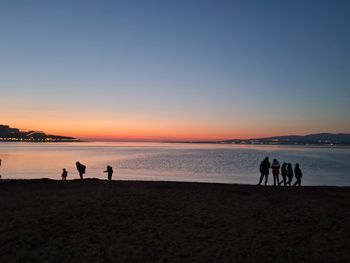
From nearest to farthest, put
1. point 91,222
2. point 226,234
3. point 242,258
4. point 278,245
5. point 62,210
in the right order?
point 242,258
point 278,245
point 226,234
point 91,222
point 62,210

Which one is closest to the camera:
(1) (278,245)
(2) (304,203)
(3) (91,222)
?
A: (1) (278,245)

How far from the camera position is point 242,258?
880cm

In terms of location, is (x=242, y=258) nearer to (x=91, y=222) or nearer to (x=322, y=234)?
(x=322, y=234)

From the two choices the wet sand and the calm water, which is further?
the calm water

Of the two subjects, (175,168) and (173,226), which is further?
(175,168)

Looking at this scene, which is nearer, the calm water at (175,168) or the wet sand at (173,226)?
the wet sand at (173,226)

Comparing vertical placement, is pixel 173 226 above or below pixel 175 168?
above

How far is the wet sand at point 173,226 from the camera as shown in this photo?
29.8ft

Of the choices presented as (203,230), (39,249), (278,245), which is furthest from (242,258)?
(39,249)

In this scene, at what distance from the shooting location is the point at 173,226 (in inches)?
448

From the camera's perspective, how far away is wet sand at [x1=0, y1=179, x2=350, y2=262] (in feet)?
29.8

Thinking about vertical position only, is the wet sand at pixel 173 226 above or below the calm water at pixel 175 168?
above

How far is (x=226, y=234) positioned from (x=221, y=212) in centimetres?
271

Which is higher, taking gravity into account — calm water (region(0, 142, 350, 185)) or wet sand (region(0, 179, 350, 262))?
wet sand (region(0, 179, 350, 262))
